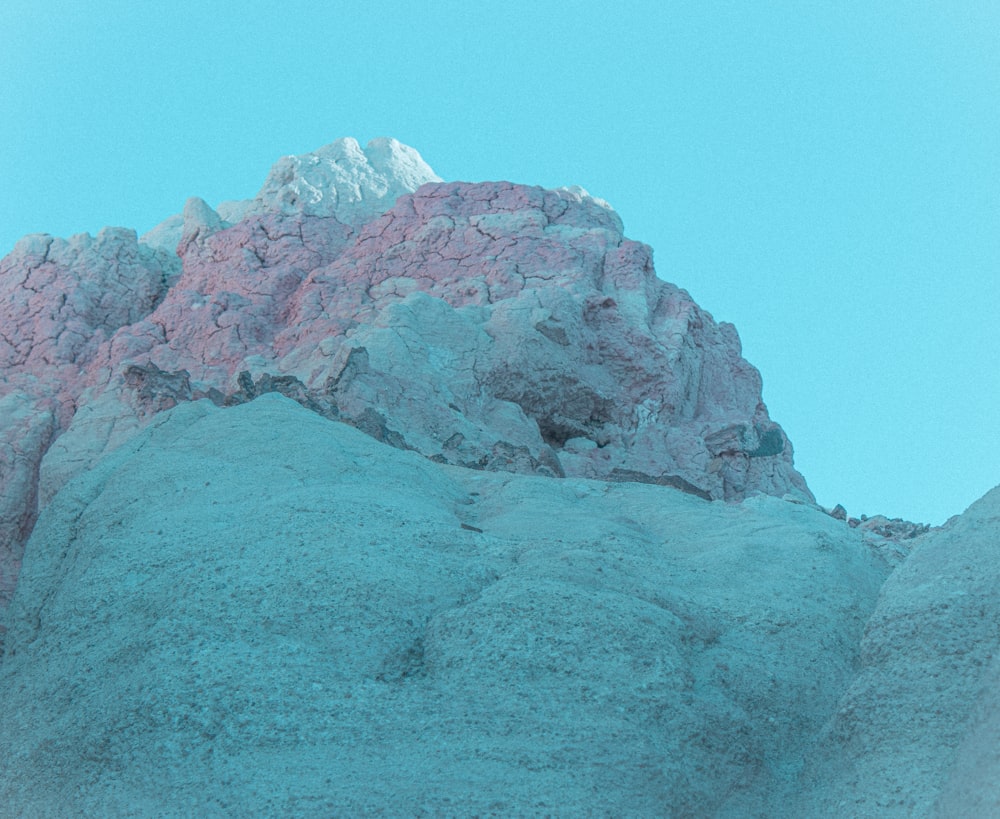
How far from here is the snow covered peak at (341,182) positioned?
17.0 meters

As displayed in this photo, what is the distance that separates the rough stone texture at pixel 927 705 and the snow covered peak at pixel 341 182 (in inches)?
519

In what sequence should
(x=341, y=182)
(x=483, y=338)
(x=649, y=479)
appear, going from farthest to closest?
(x=341, y=182), (x=483, y=338), (x=649, y=479)

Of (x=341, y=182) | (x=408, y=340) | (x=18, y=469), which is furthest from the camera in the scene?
(x=341, y=182)

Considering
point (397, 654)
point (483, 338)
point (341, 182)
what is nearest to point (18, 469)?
point (483, 338)

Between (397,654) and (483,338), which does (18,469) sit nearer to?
(483,338)

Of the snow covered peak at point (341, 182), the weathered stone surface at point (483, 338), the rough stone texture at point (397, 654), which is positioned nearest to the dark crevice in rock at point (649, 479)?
the weathered stone surface at point (483, 338)

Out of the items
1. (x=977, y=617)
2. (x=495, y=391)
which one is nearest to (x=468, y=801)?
(x=977, y=617)

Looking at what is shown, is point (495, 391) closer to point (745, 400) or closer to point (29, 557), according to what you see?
point (745, 400)

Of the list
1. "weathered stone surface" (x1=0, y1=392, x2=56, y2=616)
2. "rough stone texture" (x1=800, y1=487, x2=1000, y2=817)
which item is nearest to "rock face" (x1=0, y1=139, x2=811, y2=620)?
"weathered stone surface" (x1=0, y1=392, x2=56, y2=616)

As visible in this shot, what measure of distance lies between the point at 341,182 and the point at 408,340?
243 inches

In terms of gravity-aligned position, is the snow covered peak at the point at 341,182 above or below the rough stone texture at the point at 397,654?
above

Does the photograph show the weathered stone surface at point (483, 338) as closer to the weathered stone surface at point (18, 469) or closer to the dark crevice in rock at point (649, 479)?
the dark crevice in rock at point (649, 479)

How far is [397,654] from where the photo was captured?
474 cm

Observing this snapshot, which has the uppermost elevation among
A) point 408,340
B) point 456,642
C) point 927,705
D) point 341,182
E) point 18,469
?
point 341,182
